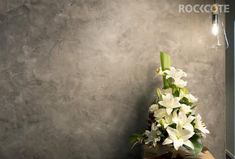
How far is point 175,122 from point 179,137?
0.08 m

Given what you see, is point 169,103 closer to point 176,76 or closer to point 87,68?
point 176,76

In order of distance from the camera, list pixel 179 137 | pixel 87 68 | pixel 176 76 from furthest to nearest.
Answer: pixel 87 68 → pixel 176 76 → pixel 179 137

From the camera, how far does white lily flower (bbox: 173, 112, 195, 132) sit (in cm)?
128

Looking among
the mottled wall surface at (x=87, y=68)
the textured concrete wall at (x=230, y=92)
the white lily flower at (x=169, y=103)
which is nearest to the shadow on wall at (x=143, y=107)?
the mottled wall surface at (x=87, y=68)

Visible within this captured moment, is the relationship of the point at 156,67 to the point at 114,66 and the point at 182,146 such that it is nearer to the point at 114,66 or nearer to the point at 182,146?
the point at 114,66

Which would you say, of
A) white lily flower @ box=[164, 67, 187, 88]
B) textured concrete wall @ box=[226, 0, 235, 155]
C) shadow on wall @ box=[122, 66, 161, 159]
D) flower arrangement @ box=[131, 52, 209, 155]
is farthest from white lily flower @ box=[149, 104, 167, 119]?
textured concrete wall @ box=[226, 0, 235, 155]

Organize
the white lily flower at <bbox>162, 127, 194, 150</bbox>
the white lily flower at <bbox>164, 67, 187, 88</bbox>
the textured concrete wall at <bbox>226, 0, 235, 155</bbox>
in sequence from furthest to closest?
the textured concrete wall at <bbox>226, 0, 235, 155</bbox> → the white lily flower at <bbox>164, 67, 187, 88</bbox> → the white lily flower at <bbox>162, 127, 194, 150</bbox>

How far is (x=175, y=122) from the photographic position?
4.24 feet

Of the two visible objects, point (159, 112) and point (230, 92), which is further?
point (230, 92)

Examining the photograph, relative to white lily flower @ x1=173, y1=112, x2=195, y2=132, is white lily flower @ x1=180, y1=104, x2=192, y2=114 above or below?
above

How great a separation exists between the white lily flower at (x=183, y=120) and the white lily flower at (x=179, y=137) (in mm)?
22

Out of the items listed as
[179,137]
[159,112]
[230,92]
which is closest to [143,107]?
[159,112]

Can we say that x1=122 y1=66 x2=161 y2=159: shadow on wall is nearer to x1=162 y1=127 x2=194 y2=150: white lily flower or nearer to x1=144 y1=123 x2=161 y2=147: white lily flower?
x1=144 y1=123 x2=161 y2=147: white lily flower

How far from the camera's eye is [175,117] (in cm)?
131
